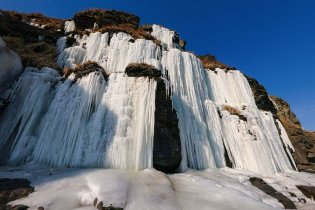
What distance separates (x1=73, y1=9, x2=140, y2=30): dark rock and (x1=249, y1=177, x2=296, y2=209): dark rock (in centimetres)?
1922

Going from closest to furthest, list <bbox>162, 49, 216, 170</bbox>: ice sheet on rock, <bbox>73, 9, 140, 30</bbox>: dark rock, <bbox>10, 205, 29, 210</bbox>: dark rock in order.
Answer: <bbox>10, 205, 29, 210</bbox>: dark rock → <bbox>162, 49, 216, 170</bbox>: ice sheet on rock → <bbox>73, 9, 140, 30</bbox>: dark rock

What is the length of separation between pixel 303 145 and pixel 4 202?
27859 mm

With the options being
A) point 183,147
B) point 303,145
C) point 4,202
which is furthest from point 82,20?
point 303,145

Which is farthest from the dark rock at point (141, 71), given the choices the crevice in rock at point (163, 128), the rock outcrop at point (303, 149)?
the rock outcrop at point (303, 149)

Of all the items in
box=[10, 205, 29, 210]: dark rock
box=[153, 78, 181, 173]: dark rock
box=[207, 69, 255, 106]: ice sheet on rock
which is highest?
box=[207, 69, 255, 106]: ice sheet on rock

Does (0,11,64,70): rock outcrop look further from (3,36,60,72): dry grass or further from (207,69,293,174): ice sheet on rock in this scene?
(207,69,293,174): ice sheet on rock

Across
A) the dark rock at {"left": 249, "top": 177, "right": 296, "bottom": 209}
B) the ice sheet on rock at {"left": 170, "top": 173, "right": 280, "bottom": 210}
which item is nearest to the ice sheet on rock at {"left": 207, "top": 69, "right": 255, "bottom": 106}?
the dark rock at {"left": 249, "top": 177, "right": 296, "bottom": 209}

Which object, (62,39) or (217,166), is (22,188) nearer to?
(217,166)

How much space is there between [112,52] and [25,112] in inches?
318

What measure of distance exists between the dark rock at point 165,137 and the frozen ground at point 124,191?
4.27 feet

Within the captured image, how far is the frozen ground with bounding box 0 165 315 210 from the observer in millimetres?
7246

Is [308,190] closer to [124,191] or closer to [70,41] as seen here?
[124,191]

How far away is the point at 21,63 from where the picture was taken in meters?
14.9

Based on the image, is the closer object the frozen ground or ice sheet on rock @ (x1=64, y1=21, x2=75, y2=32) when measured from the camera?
the frozen ground
